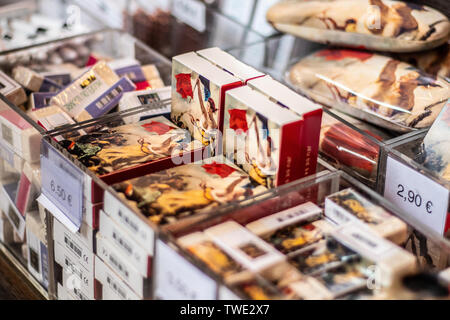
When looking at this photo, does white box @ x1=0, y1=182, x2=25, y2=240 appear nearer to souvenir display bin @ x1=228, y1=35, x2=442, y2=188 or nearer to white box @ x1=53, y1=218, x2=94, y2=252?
white box @ x1=53, y1=218, x2=94, y2=252

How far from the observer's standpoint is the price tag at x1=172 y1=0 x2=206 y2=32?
2.73 meters

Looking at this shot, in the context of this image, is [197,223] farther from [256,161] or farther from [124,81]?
[124,81]

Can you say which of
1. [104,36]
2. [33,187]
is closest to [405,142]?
[33,187]

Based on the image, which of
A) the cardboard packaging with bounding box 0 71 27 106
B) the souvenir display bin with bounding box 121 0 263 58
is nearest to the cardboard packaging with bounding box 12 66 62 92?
the cardboard packaging with bounding box 0 71 27 106

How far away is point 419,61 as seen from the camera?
7.07 feet

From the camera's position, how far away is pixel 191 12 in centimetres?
278

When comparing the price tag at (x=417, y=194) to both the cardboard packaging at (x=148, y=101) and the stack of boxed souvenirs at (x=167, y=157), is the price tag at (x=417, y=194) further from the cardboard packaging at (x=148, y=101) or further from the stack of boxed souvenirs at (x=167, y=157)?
the cardboard packaging at (x=148, y=101)

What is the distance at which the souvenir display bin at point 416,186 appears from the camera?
1.56 metres

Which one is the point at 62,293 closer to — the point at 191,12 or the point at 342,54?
the point at 342,54

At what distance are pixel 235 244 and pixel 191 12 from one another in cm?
163

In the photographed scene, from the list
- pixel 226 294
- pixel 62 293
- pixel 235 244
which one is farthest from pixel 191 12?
pixel 226 294

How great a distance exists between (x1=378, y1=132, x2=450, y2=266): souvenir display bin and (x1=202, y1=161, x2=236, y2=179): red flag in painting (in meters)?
0.42
